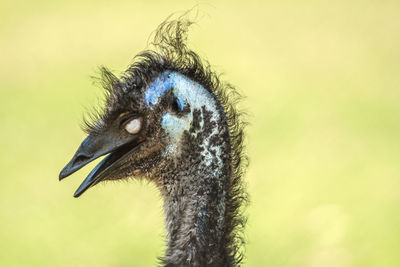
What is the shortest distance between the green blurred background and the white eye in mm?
1702

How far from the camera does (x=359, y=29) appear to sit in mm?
13844

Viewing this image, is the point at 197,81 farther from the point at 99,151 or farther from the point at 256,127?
the point at 256,127

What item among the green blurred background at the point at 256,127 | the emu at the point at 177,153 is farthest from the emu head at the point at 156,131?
the green blurred background at the point at 256,127

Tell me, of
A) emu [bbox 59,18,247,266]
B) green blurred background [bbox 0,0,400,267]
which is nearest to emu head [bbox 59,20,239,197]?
emu [bbox 59,18,247,266]

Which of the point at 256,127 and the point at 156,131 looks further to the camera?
the point at 256,127

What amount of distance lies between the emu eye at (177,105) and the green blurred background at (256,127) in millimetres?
1649

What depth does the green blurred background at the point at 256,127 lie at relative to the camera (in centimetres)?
761

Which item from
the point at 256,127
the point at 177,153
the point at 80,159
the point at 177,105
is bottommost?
the point at 80,159

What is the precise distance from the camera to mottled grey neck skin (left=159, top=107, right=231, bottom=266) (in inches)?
140

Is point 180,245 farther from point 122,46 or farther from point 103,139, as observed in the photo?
point 122,46

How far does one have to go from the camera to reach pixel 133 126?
3.58 meters

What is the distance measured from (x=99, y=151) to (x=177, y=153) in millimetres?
332

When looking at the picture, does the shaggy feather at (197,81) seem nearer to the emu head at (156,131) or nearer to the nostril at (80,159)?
the emu head at (156,131)

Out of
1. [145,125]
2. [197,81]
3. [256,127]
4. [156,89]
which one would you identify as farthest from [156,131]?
[256,127]
